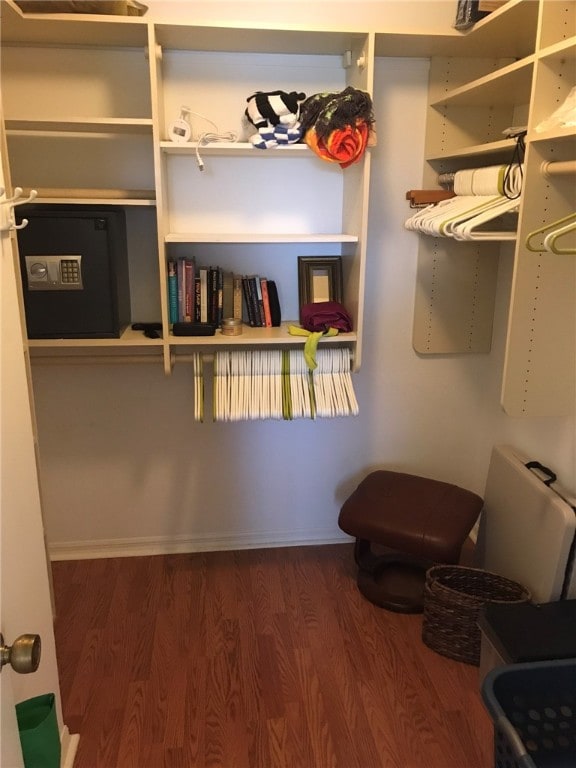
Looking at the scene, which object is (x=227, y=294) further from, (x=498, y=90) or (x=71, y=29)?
(x=498, y=90)

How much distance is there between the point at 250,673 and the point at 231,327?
1254 mm

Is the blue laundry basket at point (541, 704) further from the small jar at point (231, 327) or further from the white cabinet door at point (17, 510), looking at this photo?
the small jar at point (231, 327)

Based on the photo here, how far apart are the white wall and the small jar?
0.42 metres

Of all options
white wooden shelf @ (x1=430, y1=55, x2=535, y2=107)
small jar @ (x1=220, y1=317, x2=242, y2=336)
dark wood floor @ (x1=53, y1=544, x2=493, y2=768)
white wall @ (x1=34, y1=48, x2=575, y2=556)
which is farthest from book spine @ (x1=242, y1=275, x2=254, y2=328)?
dark wood floor @ (x1=53, y1=544, x2=493, y2=768)

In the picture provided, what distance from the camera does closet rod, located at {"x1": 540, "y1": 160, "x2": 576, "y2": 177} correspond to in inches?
62.6

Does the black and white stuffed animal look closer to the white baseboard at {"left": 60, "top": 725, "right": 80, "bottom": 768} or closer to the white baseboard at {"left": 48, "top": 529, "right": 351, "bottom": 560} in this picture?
the white baseboard at {"left": 48, "top": 529, "right": 351, "bottom": 560}

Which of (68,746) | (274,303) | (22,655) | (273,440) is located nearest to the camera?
(22,655)

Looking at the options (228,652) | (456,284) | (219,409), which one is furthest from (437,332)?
(228,652)

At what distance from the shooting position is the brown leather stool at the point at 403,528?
2.40m

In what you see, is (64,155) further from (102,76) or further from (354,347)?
(354,347)

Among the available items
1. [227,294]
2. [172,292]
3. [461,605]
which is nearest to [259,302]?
[227,294]

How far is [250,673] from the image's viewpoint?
2.21 meters

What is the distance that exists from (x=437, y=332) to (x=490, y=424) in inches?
20.1

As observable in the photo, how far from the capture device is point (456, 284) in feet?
8.77
